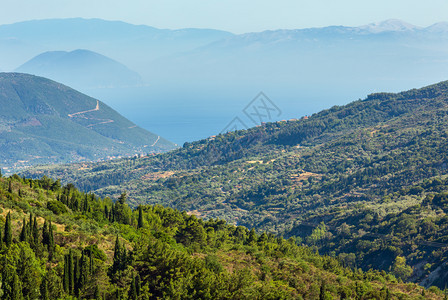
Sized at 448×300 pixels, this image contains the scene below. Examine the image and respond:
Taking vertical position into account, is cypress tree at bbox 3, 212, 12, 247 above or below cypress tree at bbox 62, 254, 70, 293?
above

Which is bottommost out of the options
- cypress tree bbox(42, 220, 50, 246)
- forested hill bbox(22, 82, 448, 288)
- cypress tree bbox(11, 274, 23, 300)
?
forested hill bbox(22, 82, 448, 288)

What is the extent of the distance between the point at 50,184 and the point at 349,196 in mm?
59025

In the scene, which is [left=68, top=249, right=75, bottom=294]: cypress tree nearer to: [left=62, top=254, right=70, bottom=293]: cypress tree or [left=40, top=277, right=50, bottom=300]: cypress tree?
[left=62, top=254, right=70, bottom=293]: cypress tree

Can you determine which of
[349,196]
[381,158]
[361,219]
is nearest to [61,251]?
[361,219]

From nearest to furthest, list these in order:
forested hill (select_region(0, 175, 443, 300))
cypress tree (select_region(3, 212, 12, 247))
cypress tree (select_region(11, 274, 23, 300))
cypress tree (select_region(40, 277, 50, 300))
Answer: cypress tree (select_region(11, 274, 23, 300)) < cypress tree (select_region(40, 277, 50, 300)) < forested hill (select_region(0, 175, 443, 300)) < cypress tree (select_region(3, 212, 12, 247))

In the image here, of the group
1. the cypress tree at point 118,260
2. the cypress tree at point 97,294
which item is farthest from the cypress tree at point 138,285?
the cypress tree at point 97,294

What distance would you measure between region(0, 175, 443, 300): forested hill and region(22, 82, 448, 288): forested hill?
20.8m

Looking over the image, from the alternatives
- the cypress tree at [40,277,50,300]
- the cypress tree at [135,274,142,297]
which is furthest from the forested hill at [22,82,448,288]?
the cypress tree at [40,277,50,300]

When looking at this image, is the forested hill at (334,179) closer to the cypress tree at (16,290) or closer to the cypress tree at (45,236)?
the cypress tree at (45,236)

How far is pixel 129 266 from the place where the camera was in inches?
1281

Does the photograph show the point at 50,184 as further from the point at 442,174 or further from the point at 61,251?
the point at 442,174

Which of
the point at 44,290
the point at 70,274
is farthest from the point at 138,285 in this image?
the point at 44,290

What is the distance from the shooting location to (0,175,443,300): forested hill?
96.0 feet

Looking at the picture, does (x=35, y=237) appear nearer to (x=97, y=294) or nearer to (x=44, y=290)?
(x=44, y=290)
